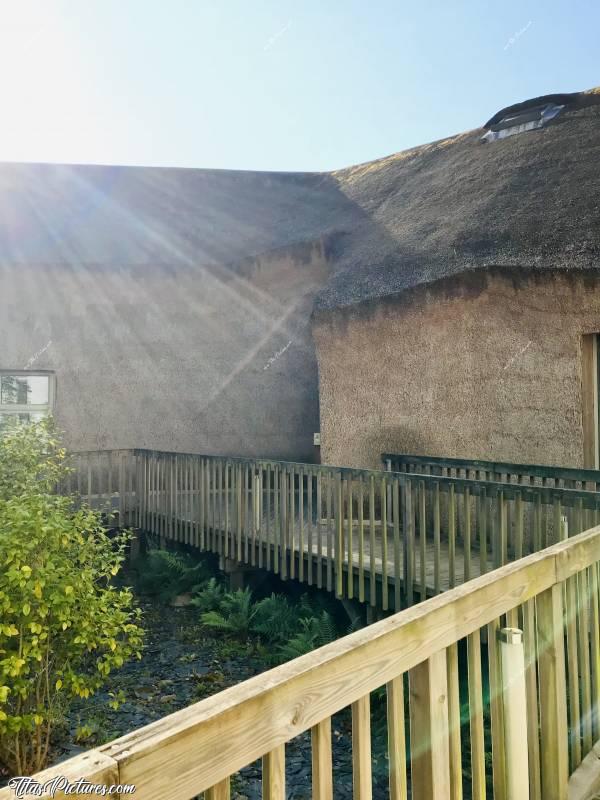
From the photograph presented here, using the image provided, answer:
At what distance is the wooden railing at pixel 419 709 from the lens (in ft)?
3.80

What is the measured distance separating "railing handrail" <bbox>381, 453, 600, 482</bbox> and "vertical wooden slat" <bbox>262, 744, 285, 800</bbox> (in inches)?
232

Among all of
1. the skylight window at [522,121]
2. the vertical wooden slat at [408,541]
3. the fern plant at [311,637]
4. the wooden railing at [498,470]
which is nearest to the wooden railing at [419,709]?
the vertical wooden slat at [408,541]

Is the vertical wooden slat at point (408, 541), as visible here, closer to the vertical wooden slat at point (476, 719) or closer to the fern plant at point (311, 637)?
the fern plant at point (311, 637)

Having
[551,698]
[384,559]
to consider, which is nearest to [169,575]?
[384,559]

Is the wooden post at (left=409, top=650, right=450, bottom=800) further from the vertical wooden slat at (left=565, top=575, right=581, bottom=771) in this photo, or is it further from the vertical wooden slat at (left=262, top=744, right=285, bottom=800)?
the vertical wooden slat at (left=565, top=575, right=581, bottom=771)

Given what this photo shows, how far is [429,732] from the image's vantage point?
5.85 feet

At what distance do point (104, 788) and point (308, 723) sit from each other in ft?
1.66

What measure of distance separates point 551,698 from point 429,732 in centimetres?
98

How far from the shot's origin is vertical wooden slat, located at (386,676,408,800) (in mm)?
1695

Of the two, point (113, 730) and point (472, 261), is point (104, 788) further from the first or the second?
point (472, 261)

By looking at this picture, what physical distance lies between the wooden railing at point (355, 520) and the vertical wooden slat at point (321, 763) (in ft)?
12.2

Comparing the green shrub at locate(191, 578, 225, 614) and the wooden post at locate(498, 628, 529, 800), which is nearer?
the wooden post at locate(498, 628, 529, 800)

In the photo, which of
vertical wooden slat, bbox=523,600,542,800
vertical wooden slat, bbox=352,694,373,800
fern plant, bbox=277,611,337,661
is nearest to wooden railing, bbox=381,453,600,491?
fern plant, bbox=277,611,337,661

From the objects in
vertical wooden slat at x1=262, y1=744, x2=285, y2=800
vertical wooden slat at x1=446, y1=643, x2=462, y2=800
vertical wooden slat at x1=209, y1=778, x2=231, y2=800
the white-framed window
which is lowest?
vertical wooden slat at x1=446, y1=643, x2=462, y2=800
